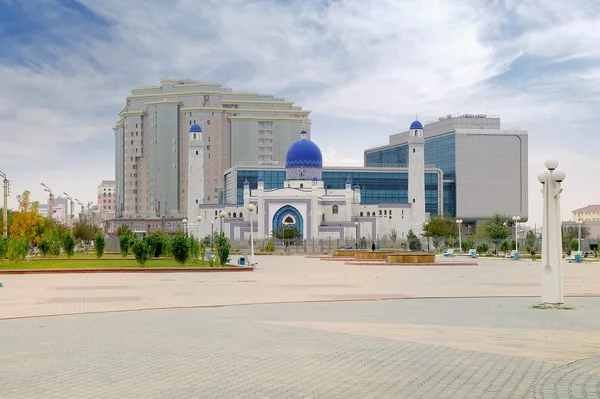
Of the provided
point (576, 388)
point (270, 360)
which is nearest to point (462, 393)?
point (576, 388)

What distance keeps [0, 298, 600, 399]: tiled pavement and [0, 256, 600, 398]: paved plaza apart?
2 centimetres

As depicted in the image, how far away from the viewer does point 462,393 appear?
25.5 ft

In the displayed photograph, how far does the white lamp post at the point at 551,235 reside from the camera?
1638 centimetres

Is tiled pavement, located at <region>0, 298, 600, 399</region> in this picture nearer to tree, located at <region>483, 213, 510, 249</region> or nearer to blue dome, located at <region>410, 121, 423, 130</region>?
tree, located at <region>483, 213, 510, 249</region>

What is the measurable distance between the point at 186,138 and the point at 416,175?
153ft

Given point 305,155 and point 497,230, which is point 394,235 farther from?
point 305,155

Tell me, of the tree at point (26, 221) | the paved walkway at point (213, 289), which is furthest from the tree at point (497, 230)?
the paved walkway at point (213, 289)

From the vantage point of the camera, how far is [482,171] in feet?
410

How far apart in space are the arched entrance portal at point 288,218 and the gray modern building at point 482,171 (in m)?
39.5

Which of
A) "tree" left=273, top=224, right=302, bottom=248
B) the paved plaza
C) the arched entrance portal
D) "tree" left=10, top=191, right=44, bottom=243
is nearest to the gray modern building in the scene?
the arched entrance portal

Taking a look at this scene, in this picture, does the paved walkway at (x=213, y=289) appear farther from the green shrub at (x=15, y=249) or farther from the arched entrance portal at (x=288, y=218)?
the arched entrance portal at (x=288, y=218)

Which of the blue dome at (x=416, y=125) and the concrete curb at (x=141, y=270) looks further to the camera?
the blue dome at (x=416, y=125)

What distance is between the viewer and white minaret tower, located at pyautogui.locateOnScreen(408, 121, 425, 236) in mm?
97688

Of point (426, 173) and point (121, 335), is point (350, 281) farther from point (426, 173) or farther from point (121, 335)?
point (426, 173)
